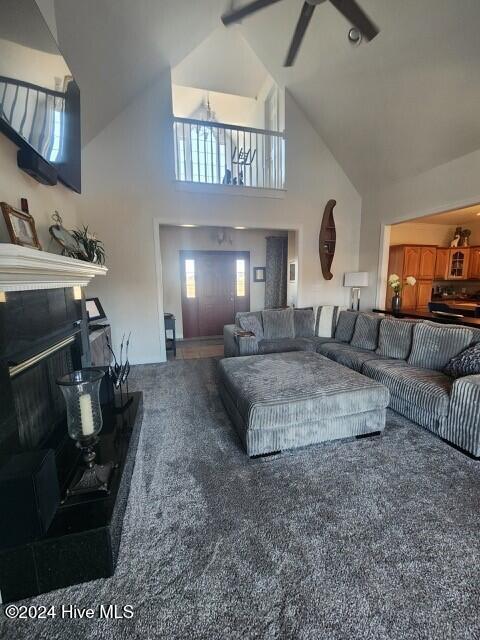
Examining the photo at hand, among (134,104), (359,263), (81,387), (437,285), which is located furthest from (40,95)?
(437,285)

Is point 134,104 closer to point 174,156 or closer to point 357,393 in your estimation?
point 174,156

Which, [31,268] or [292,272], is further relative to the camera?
[292,272]

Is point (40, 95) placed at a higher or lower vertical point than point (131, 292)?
higher

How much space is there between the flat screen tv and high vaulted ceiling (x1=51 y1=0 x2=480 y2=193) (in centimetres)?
87

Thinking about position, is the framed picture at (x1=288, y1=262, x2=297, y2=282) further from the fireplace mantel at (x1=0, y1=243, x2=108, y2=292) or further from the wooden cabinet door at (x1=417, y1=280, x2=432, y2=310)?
the fireplace mantel at (x1=0, y1=243, x2=108, y2=292)

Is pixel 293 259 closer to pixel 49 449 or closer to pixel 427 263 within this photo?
pixel 427 263

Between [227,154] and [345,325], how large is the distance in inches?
144

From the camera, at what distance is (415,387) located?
2367 mm

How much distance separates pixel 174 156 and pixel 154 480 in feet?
14.2

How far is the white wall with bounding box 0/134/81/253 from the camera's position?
1815 mm

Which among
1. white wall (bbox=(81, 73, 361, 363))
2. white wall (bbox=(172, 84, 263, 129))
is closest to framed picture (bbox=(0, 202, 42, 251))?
white wall (bbox=(81, 73, 361, 363))

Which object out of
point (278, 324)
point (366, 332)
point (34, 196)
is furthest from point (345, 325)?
point (34, 196)

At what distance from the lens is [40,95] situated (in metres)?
1.87

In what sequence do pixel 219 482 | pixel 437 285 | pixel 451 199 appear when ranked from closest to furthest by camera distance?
pixel 219 482, pixel 451 199, pixel 437 285
